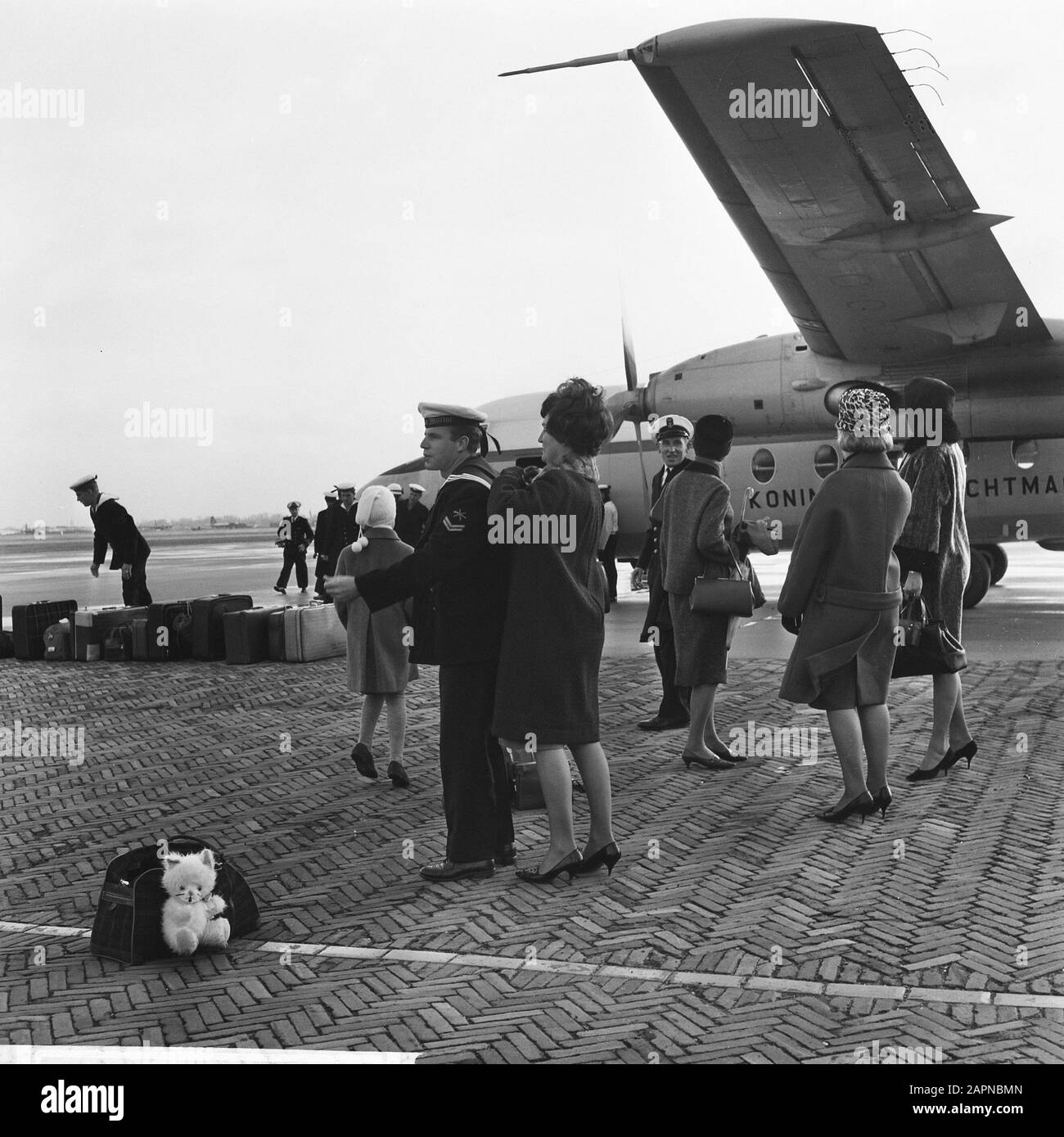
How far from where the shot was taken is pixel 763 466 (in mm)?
15289

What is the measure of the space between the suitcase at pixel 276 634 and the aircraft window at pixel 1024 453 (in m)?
8.59

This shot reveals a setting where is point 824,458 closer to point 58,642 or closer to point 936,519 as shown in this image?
point 58,642

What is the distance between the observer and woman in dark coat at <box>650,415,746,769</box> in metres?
6.29

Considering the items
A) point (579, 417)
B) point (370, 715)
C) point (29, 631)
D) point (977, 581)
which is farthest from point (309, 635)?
point (977, 581)

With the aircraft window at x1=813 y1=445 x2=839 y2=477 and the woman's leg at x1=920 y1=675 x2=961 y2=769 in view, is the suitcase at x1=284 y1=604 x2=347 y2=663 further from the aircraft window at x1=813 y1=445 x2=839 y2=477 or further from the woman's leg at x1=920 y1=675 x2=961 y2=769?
the aircraft window at x1=813 y1=445 x2=839 y2=477

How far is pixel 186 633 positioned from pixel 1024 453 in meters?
9.61

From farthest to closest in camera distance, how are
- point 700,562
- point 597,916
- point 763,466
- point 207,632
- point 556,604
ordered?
point 763,466, point 207,632, point 700,562, point 556,604, point 597,916

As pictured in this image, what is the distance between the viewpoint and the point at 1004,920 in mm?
4004

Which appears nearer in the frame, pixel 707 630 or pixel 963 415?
pixel 707 630

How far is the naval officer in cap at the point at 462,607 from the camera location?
14.6 ft

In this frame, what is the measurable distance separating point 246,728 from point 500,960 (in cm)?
451
